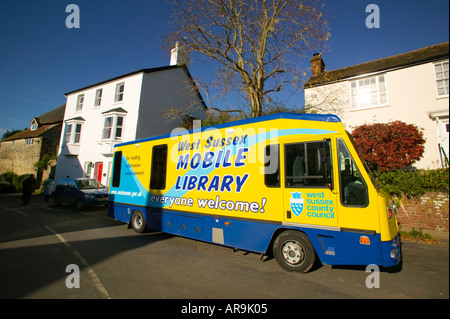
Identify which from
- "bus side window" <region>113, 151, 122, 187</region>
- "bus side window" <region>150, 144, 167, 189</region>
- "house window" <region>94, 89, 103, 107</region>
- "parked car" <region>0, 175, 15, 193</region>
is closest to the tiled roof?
"bus side window" <region>150, 144, 167, 189</region>

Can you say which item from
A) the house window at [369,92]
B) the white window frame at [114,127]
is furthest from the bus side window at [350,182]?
the white window frame at [114,127]

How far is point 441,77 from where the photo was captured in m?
11.1

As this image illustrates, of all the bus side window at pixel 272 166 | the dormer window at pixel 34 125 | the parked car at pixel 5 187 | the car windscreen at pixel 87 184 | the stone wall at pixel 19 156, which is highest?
the dormer window at pixel 34 125

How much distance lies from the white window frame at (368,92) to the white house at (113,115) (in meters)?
10.3

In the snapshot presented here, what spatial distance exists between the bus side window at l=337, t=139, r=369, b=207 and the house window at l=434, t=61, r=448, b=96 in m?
11.3

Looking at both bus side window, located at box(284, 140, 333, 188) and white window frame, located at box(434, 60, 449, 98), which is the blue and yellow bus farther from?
white window frame, located at box(434, 60, 449, 98)

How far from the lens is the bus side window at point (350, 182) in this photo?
3.92 meters

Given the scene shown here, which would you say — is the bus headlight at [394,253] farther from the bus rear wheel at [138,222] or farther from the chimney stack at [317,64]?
the chimney stack at [317,64]

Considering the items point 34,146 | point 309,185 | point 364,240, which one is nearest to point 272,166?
point 309,185

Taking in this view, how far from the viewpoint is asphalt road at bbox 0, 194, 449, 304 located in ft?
11.6

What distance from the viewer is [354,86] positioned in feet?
45.1

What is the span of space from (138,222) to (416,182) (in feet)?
30.2
